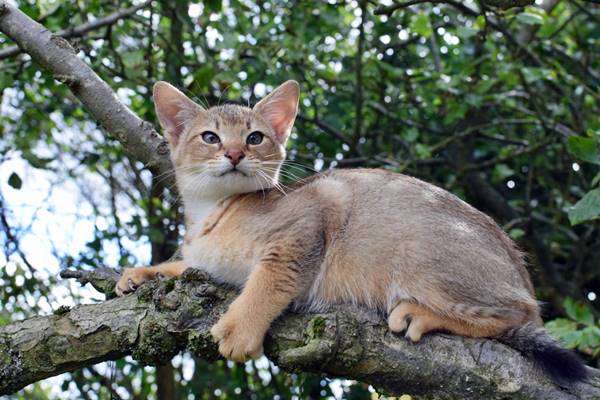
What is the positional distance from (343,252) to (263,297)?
24.7 inches

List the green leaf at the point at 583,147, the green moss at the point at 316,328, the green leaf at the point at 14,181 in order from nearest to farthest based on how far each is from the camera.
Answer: the green moss at the point at 316,328 < the green leaf at the point at 583,147 < the green leaf at the point at 14,181

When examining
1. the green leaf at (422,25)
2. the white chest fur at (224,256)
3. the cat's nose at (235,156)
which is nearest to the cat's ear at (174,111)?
the cat's nose at (235,156)

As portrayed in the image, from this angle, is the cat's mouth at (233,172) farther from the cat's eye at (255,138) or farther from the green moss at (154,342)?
the green moss at (154,342)

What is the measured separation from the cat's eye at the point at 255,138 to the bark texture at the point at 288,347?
1.36m

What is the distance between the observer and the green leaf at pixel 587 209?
4457 mm

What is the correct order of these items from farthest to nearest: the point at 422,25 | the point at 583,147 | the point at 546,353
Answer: the point at 422,25
the point at 583,147
the point at 546,353

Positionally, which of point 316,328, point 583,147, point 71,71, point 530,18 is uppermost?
point 530,18

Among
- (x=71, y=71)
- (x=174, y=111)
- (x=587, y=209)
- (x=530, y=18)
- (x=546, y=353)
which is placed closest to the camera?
(x=546, y=353)

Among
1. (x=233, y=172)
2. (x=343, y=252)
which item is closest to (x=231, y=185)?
(x=233, y=172)

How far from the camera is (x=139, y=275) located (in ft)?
16.2

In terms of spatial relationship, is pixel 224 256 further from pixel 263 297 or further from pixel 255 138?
pixel 255 138

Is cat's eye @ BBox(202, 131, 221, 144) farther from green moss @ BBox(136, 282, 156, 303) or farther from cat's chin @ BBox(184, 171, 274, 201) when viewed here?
green moss @ BBox(136, 282, 156, 303)

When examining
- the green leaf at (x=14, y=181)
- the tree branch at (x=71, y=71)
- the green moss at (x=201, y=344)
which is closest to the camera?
the green moss at (x=201, y=344)

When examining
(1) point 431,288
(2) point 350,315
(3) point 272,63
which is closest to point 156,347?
(2) point 350,315
